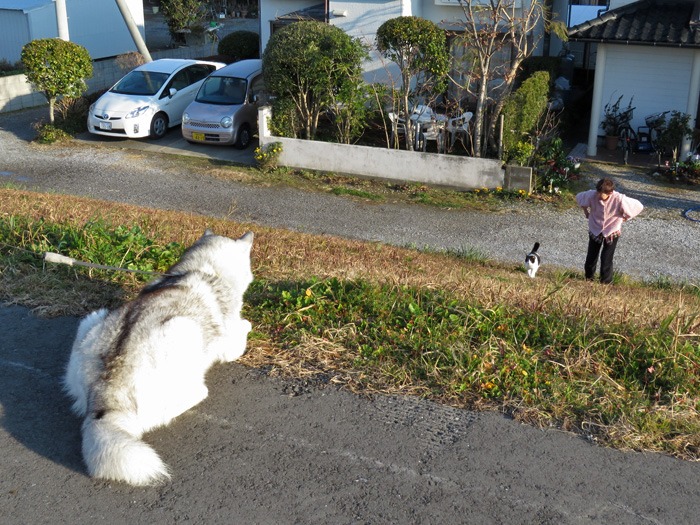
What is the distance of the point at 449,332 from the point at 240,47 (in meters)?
22.4

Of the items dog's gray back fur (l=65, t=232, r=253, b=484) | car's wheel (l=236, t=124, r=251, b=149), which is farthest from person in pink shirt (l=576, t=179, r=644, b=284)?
car's wheel (l=236, t=124, r=251, b=149)

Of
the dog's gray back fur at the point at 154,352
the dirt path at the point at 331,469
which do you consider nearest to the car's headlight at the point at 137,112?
the dog's gray back fur at the point at 154,352

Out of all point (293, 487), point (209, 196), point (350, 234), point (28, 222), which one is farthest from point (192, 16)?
point (293, 487)

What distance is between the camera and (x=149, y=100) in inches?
800

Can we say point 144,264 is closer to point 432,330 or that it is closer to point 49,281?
point 49,281

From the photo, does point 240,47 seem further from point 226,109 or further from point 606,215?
point 606,215

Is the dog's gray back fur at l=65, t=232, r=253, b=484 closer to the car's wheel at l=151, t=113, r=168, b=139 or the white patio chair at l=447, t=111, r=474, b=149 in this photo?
the white patio chair at l=447, t=111, r=474, b=149

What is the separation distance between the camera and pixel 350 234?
46.0 ft

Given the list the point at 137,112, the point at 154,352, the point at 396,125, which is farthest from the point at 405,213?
the point at 154,352

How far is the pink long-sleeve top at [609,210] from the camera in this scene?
10484mm

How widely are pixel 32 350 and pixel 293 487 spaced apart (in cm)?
282

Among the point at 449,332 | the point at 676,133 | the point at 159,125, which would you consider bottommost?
the point at 449,332

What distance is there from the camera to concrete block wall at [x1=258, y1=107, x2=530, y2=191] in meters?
16.3

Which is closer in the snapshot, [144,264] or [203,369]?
[203,369]
